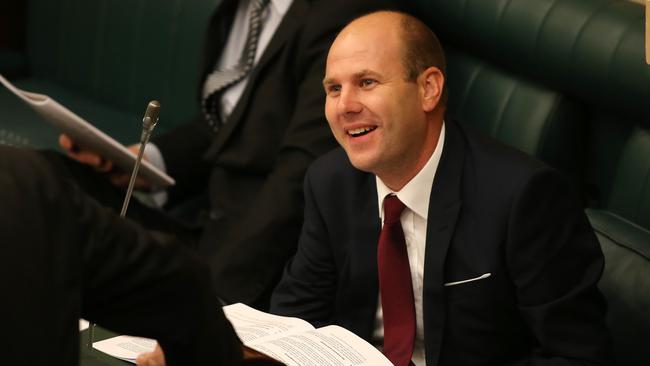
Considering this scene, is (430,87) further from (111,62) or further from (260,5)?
(111,62)

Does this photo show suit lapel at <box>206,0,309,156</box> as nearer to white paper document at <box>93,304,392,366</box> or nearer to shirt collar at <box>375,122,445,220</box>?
shirt collar at <box>375,122,445,220</box>

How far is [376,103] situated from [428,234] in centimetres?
26

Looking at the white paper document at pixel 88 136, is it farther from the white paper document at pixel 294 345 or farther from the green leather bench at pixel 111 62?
the green leather bench at pixel 111 62

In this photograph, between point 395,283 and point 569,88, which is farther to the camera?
point 569,88

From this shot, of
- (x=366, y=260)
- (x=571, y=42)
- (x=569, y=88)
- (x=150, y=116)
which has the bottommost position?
(x=366, y=260)

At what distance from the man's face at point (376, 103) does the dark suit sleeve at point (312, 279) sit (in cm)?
16

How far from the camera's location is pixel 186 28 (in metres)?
3.46

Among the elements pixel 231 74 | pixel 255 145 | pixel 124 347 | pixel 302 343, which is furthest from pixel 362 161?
pixel 231 74

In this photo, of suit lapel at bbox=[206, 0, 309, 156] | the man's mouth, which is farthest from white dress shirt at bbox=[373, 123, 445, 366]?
suit lapel at bbox=[206, 0, 309, 156]

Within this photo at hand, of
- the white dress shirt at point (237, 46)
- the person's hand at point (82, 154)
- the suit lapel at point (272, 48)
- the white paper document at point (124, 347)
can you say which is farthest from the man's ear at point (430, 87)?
the person's hand at point (82, 154)

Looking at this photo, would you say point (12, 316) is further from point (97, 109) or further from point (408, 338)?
point (97, 109)

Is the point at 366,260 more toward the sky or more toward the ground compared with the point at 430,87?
more toward the ground

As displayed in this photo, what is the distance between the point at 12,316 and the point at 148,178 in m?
1.55

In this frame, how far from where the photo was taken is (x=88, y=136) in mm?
2518
